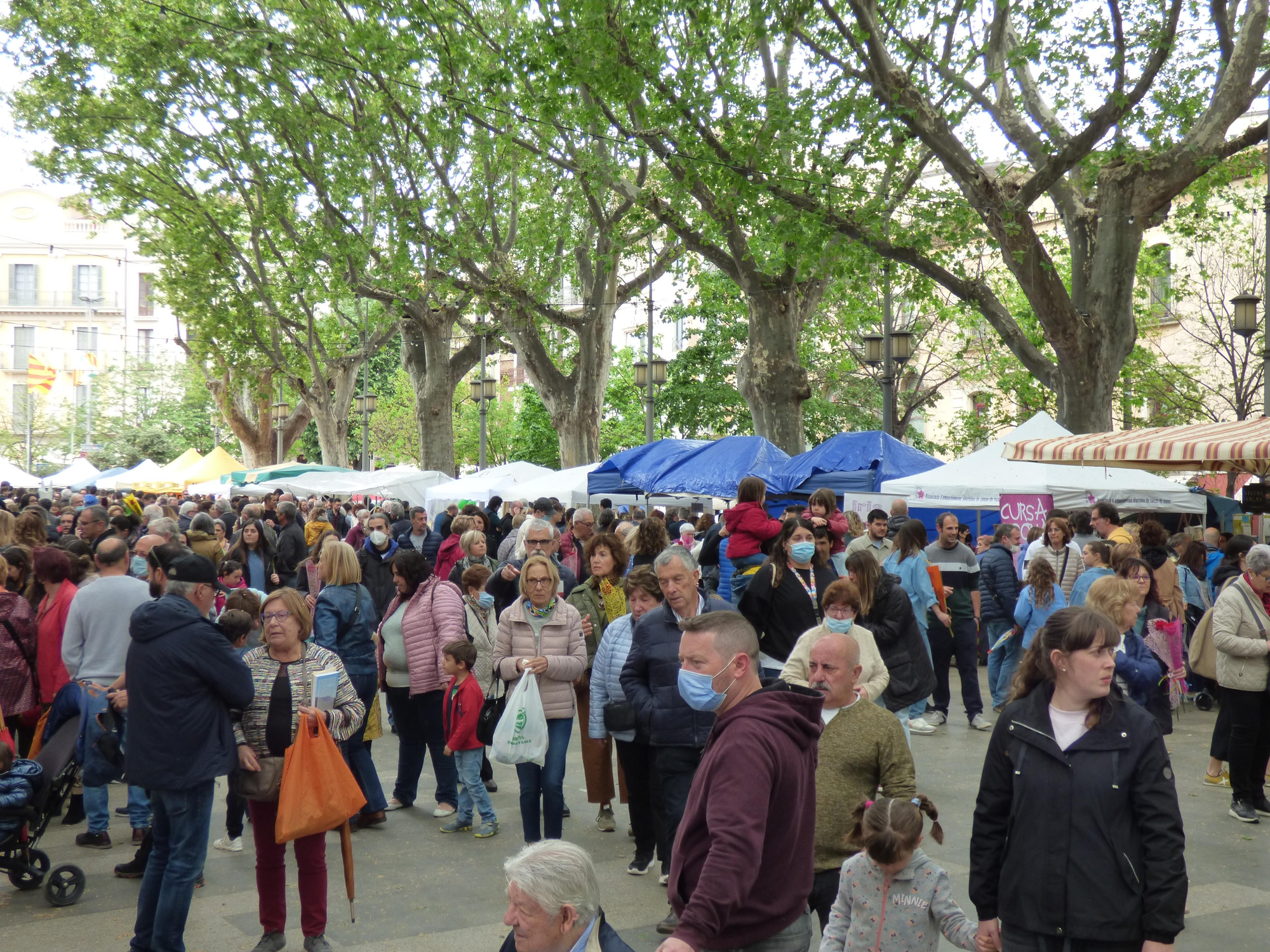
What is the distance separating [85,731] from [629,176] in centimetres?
1561

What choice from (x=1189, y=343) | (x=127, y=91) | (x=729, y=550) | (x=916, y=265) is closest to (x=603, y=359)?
(x=916, y=265)

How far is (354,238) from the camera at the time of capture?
2370 cm

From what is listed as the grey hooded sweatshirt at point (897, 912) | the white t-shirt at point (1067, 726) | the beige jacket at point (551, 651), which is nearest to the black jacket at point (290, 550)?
the beige jacket at point (551, 651)

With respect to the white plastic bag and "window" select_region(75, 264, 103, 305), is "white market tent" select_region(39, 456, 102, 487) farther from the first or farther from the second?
"window" select_region(75, 264, 103, 305)

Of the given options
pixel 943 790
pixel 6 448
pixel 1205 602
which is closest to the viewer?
pixel 943 790

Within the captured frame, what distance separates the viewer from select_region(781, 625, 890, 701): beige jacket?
490 centimetres

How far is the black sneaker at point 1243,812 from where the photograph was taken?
7.42 m

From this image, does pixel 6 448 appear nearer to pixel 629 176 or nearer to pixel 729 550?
pixel 629 176

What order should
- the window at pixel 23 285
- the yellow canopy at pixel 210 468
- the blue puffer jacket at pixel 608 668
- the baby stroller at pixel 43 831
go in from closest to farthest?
1. the baby stroller at pixel 43 831
2. the blue puffer jacket at pixel 608 668
3. the yellow canopy at pixel 210 468
4. the window at pixel 23 285

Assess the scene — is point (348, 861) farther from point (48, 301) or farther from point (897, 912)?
Answer: point (48, 301)

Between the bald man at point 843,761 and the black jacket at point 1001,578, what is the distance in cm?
687

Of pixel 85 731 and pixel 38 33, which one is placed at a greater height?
pixel 38 33

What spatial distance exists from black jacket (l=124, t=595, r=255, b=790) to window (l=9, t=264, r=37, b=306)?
268 feet

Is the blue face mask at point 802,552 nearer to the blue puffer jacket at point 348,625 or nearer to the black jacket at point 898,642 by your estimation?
the black jacket at point 898,642
